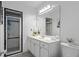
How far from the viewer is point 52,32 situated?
2096 mm

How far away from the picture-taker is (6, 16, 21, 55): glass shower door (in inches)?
86.5

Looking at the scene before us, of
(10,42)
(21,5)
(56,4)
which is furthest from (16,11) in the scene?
(56,4)

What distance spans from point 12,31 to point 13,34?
0.11 metres

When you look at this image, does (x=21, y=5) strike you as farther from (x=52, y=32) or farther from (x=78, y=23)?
(x=78, y=23)

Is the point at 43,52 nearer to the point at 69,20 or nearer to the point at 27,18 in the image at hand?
the point at 69,20

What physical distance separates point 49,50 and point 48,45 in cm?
11

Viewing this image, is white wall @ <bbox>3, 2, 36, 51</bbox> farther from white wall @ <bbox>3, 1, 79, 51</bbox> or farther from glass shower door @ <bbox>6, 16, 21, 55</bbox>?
white wall @ <bbox>3, 1, 79, 51</bbox>

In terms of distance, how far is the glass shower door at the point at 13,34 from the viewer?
2.20m

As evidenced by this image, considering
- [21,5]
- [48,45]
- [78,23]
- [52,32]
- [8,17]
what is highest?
[21,5]

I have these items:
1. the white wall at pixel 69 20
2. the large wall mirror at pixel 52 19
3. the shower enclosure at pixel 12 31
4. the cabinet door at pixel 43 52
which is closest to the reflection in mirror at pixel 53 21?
the large wall mirror at pixel 52 19

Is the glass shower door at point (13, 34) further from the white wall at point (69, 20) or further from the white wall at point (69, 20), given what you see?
the white wall at point (69, 20)

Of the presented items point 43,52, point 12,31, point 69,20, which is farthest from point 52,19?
point 12,31

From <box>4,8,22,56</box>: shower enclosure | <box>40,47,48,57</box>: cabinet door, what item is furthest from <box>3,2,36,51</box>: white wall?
<box>40,47,48,57</box>: cabinet door

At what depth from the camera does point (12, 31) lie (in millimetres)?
2334
